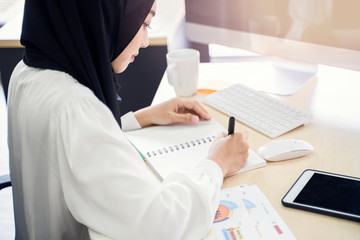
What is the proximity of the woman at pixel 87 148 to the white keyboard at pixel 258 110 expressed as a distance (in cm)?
15

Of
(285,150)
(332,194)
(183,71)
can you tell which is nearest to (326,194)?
(332,194)

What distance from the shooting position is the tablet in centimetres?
74

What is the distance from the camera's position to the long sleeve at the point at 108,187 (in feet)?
2.23

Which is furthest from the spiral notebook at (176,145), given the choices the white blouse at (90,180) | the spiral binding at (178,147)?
the white blouse at (90,180)

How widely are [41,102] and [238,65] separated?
88 centimetres

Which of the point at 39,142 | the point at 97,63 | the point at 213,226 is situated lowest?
the point at 213,226

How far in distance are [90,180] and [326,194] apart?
43 centimetres

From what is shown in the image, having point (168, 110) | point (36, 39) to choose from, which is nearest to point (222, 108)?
point (168, 110)

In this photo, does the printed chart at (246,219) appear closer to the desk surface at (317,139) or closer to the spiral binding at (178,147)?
the desk surface at (317,139)

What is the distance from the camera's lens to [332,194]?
780mm

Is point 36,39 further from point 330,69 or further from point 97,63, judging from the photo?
point 330,69

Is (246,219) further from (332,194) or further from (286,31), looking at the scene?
(286,31)

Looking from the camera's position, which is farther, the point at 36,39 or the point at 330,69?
the point at 330,69

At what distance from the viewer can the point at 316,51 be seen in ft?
3.73
